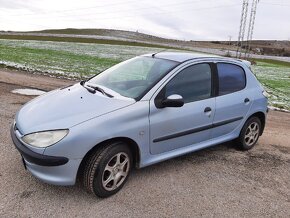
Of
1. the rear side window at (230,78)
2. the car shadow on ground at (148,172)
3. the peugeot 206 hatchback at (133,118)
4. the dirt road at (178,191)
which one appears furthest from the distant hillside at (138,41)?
the dirt road at (178,191)

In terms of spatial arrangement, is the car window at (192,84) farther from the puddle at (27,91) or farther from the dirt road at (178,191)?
the puddle at (27,91)

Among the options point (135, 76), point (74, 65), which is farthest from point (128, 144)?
point (74, 65)

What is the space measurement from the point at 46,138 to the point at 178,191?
1.70 meters

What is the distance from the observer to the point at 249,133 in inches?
220

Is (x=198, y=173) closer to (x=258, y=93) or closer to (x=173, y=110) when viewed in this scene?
(x=173, y=110)

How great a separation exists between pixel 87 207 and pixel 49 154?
707mm

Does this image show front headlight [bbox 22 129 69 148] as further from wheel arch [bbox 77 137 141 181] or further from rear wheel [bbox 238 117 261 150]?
rear wheel [bbox 238 117 261 150]

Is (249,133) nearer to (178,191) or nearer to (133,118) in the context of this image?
(178,191)

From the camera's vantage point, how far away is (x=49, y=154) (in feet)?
11.2

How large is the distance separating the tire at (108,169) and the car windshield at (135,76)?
29.2 inches

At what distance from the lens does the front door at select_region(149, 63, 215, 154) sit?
4.11 m

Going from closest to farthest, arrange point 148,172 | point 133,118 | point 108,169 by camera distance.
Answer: point 108,169 → point 133,118 → point 148,172

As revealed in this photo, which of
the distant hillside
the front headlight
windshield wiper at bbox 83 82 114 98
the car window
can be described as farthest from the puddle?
the distant hillside

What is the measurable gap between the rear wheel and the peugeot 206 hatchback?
2cm
